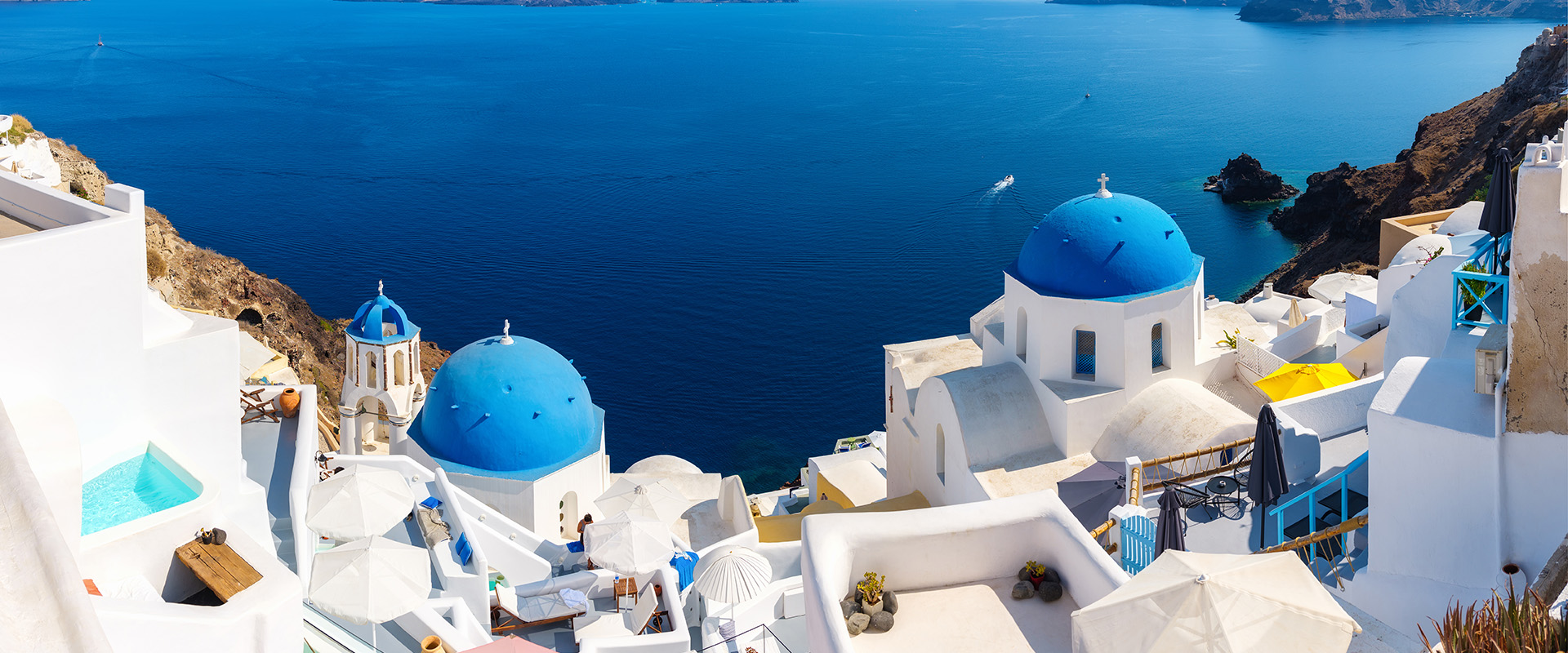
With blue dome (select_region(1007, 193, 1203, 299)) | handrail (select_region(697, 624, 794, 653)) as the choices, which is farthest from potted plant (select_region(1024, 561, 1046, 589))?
blue dome (select_region(1007, 193, 1203, 299))

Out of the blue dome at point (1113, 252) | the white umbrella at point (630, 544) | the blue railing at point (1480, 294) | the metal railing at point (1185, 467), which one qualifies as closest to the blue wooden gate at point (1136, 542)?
the metal railing at point (1185, 467)

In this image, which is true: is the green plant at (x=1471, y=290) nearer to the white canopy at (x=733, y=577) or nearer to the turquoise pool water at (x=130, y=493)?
the white canopy at (x=733, y=577)

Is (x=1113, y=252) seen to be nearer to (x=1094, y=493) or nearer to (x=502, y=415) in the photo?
(x=1094, y=493)

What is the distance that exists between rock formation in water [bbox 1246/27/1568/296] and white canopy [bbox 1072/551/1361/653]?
4473cm

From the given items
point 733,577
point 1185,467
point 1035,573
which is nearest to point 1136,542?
point 1185,467

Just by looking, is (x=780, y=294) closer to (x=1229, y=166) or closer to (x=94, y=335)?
(x=1229, y=166)

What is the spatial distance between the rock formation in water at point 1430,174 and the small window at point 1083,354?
32.0m

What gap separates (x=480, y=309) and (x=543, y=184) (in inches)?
962

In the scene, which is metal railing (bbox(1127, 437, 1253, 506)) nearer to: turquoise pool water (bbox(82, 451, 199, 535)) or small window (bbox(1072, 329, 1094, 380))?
small window (bbox(1072, 329, 1094, 380))

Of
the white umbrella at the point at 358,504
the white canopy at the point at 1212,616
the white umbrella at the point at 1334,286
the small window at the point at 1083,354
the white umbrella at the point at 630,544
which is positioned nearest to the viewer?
the white canopy at the point at 1212,616

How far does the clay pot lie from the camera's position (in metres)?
15.1

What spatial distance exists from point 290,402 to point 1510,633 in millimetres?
14015

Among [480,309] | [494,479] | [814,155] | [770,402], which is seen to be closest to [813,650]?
[494,479]

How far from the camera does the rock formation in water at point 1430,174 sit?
4969 centimetres
